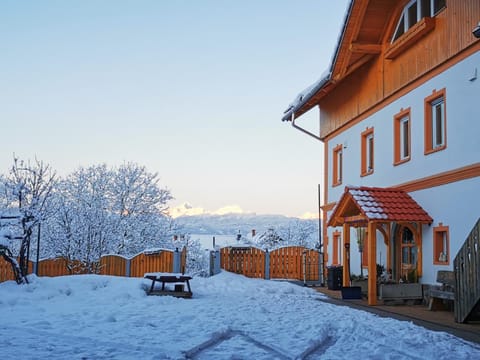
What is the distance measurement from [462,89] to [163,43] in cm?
919

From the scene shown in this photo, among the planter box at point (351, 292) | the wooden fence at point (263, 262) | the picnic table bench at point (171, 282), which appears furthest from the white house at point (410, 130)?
the picnic table bench at point (171, 282)

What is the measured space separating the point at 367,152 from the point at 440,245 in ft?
17.3

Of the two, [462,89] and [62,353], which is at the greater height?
[462,89]

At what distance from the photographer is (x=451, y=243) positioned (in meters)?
12.6

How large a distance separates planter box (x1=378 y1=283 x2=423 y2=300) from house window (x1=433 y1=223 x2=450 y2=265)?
2.54 feet

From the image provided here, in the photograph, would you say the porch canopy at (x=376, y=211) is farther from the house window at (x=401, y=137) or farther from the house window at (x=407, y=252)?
the house window at (x=401, y=137)

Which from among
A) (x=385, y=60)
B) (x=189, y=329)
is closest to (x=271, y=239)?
(x=385, y=60)

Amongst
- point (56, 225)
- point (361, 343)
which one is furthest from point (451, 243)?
point (56, 225)

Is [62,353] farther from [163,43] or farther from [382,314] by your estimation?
[163,43]

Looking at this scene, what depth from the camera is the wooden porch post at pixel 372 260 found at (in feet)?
43.7

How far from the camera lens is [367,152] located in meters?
18.0

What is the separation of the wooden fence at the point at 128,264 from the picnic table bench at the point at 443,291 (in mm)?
11125

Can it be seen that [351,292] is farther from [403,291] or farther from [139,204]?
[139,204]

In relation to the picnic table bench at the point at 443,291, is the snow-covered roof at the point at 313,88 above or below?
above
